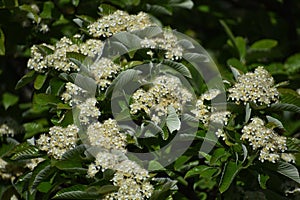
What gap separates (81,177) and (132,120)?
33 cm

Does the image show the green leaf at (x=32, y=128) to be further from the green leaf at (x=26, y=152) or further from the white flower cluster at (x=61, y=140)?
the white flower cluster at (x=61, y=140)

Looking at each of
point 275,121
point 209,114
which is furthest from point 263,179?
point 209,114

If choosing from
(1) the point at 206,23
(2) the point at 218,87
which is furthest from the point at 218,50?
(2) the point at 218,87

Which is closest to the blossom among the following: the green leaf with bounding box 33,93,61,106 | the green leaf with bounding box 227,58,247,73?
the green leaf with bounding box 33,93,61,106

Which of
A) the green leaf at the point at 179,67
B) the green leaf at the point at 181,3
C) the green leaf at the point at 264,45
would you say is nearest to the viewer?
the green leaf at the point at 179,67

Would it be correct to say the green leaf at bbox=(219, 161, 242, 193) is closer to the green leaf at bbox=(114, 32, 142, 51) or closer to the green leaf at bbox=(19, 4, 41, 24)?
the green leaf at bbox=(114, 32, 142, 51)

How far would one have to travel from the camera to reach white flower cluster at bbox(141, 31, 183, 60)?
235 cm

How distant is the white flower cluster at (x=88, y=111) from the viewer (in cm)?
219

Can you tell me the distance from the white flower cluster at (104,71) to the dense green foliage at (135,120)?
25mm

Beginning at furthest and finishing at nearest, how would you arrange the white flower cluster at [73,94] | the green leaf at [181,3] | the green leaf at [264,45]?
the green leaf at [264,45]
the green leaf at [181,3]
the white flower cluster at [73,94]

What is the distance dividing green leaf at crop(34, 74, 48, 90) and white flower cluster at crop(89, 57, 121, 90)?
273 mm

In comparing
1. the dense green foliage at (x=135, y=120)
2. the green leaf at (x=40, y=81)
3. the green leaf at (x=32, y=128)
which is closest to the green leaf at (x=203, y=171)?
the dense green foliage at (x=135, y=120)

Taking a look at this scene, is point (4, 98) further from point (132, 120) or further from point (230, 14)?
point (230, 14)

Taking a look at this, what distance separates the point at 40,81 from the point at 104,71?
365 mm
